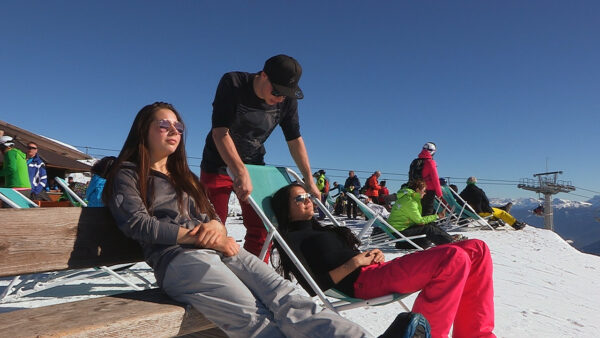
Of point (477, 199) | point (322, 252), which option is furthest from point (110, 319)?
point (477, 199)

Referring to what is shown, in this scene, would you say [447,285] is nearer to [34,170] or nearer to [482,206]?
[34,170]

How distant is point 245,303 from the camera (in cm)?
148

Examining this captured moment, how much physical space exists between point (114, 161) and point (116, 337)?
2.83 ft

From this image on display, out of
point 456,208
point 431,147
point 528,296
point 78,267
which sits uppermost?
point 431,147

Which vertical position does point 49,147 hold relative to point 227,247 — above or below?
above

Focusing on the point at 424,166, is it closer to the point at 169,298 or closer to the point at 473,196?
the point at 473,196

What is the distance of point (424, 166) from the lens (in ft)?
23.7

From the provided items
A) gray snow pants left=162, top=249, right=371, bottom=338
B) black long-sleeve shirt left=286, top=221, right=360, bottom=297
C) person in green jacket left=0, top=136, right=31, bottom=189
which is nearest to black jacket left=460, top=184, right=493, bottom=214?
black long-sleeve shirt left=286, top=221, right=360, bottom=297

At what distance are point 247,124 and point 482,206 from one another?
806 centimetres

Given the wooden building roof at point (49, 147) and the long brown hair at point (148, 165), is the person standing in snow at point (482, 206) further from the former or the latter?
the wooden building roof at point (49, 147)

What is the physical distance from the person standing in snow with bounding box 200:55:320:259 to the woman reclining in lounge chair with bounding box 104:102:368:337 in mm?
320

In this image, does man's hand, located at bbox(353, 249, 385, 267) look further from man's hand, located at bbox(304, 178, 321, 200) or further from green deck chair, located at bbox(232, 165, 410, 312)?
man's hand, located at bbox(304, 178, 321, 200)

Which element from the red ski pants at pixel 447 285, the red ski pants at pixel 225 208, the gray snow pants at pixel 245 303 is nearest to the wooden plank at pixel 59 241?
the gray snow pants at pixel 245 303

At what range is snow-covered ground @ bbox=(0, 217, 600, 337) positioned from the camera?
9.41ft
